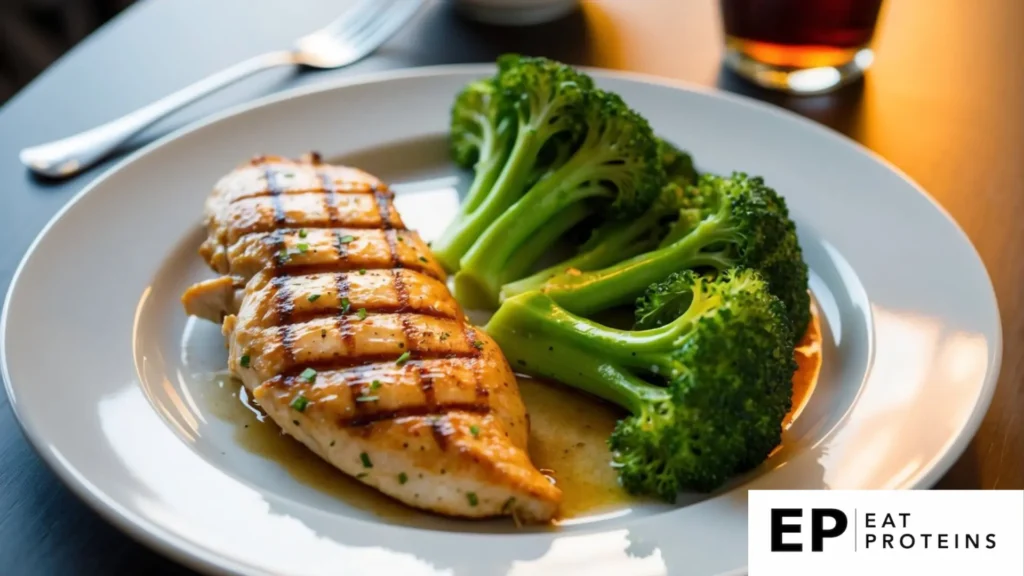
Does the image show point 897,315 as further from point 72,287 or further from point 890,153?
point 72,287

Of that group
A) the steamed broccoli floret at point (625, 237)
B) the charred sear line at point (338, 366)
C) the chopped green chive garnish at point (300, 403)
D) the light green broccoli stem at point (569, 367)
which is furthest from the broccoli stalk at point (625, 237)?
the chopped green chive garnish at point (300, 403)

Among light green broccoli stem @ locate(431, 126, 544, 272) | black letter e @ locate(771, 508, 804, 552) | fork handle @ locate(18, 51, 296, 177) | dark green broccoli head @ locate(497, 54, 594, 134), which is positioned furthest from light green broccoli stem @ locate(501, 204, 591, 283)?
fork handle @ locate(18, 51, 296, 177)

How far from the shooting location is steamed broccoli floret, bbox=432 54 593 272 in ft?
7.86

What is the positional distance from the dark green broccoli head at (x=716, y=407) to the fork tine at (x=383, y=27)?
6.47ft

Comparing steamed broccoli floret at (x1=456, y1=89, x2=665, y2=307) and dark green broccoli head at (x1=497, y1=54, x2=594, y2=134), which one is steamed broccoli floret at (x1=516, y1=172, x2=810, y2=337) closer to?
steamed broccoli floret at (x1=456, y1=89, x2=665, y2=307)

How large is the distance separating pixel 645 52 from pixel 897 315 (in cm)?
167

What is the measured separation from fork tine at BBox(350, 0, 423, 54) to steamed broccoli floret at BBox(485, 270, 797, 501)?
5.66ft

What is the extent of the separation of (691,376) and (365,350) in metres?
0.60

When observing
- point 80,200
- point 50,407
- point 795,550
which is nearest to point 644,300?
point 795,550

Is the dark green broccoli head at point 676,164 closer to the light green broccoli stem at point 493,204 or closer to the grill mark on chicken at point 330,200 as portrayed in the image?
the light green broccoli stem at point 493,204

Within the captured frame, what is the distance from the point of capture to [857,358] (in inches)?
79.2

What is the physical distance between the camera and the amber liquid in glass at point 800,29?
290 centimetres

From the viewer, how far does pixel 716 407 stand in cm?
167

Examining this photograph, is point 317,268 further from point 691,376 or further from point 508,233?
point 691,376
